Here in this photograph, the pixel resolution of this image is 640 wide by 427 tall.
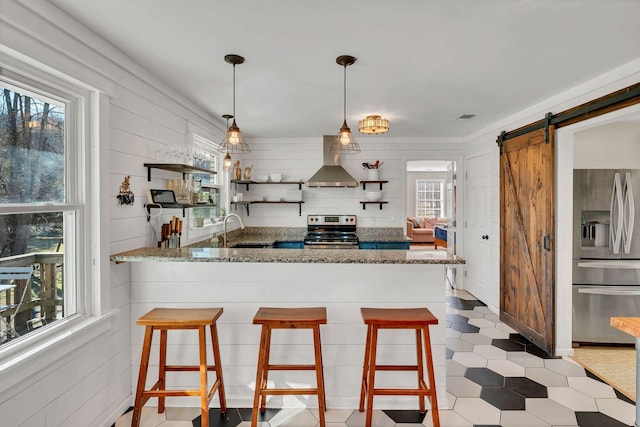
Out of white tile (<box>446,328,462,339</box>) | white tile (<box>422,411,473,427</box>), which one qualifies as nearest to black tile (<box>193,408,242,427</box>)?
white tile (<box>422,411,473,427</box>)

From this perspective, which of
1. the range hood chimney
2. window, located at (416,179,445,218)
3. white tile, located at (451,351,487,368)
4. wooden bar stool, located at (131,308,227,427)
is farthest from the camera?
window, located at (416,179,445,218)

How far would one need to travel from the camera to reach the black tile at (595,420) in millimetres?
2129

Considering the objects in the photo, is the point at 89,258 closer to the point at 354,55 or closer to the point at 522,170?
the point at 354,55

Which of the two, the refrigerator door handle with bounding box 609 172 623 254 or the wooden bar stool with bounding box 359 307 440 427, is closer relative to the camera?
the wooden bar stool with bounding box 359 307 440 427

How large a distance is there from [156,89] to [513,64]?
264 cm

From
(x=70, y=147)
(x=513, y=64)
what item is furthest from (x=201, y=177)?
(x=513, y=64)

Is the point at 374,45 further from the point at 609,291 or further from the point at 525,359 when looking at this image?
the point at 609,291

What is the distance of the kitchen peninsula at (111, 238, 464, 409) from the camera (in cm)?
230

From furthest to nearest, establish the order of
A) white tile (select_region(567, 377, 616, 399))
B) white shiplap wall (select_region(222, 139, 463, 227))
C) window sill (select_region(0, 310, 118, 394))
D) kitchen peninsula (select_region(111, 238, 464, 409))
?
white shiplap wall (select_region(222, 139, 463, 227))
white tile (select_region(567, 377, 616, 399))
kitchen peninsula (select_region(111, 238, 464, 409))
window sill (select_region(0, 310, 118, 394))

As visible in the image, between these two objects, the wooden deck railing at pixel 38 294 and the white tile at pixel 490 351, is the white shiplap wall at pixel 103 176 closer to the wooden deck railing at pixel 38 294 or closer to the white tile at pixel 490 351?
the wooden deck railing at pixel 38 294

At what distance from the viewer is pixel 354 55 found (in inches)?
88.4

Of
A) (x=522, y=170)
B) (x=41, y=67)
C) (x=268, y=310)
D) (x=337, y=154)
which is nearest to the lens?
(x=41, y=67)

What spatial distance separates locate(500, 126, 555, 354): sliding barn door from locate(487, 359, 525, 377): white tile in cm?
45

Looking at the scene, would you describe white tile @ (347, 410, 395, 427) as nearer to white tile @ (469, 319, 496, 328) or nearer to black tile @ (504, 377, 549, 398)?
black tile @ (504, 377, 549, 398)
